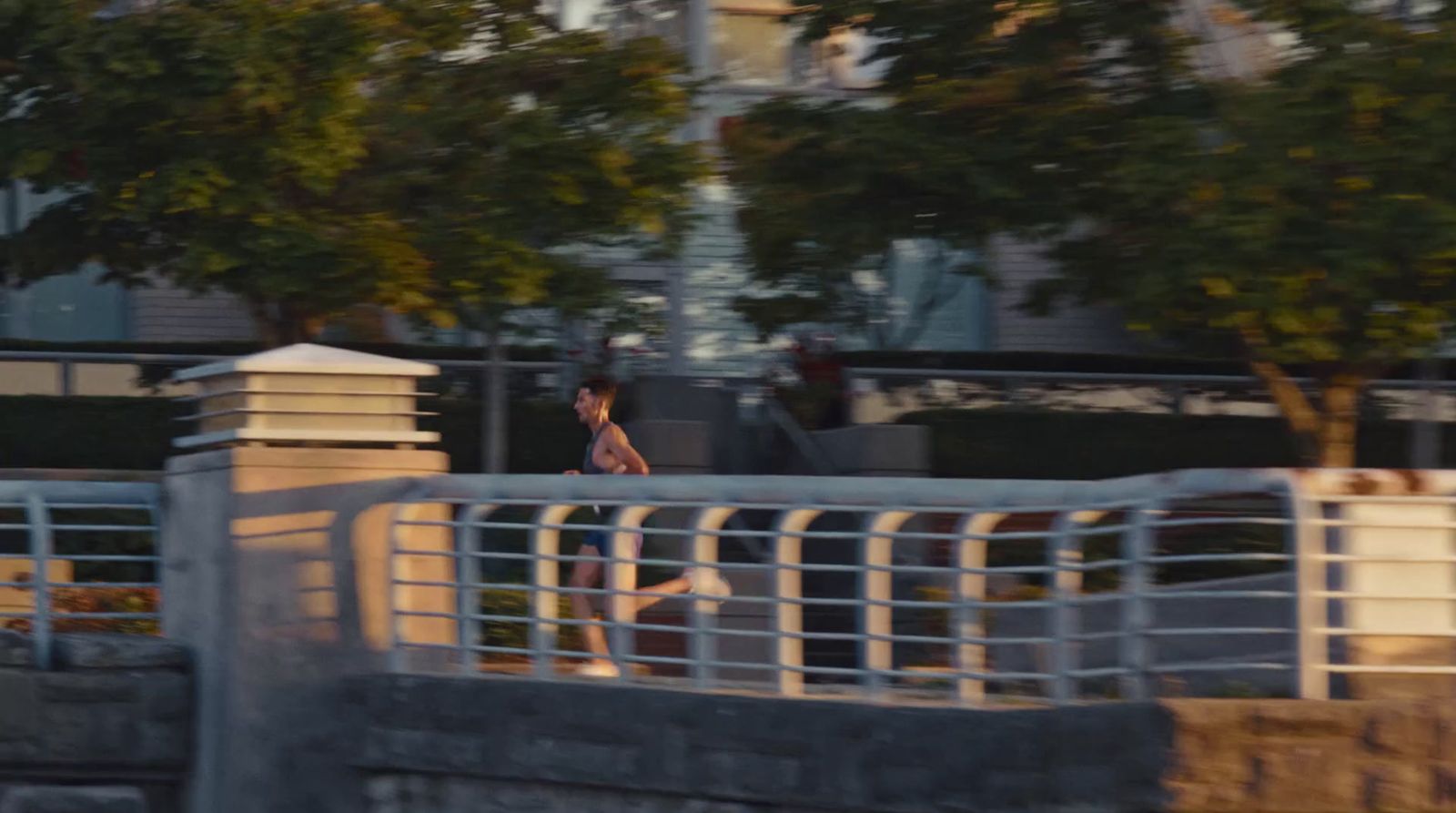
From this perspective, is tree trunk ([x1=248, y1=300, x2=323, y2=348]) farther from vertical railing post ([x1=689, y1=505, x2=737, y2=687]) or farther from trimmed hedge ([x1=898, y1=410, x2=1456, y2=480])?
vertical railing post ([x1=689, y1=505, x2=737, y2=687])

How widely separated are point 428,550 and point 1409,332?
25.4 ft

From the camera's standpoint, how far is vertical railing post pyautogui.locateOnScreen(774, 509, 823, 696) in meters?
7.38

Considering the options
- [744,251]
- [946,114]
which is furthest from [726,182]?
[946,114]

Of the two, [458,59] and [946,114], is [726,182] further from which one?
[946,114]

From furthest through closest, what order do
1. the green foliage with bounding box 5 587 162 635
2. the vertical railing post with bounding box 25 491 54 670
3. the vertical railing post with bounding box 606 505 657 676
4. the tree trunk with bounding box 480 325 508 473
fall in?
the tree trunk with bounding box 480 325 508 473, the green foliage with bounding box 5 587 162 635, the vertical railing post with bounding box 25 491 54 670, the vertical railing post with bounding box 606 505 657 676

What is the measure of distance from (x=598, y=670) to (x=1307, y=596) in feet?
11.3

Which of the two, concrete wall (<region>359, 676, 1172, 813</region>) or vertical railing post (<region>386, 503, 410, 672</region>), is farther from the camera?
vertical railing post (<region>386, 503, 410, 672</region>)

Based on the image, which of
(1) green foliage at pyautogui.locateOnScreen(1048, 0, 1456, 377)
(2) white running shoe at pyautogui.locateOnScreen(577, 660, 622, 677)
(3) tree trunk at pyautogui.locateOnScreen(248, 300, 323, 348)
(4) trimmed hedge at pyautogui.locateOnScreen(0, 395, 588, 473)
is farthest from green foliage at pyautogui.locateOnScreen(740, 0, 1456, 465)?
(2) white running shoe at pyautogui.locateOnScreen(577, 660, 622, 677)

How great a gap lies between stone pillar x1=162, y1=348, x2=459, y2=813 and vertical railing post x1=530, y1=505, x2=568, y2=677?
0.70 m

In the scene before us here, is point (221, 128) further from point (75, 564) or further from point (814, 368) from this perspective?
point (814, 368)

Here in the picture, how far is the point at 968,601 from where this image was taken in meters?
7.05

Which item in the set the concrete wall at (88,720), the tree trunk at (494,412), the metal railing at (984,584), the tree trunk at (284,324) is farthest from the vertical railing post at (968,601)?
the tree trunk at (494,412)

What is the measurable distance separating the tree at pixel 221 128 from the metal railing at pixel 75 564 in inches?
85.1

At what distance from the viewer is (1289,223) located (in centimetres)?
1351
